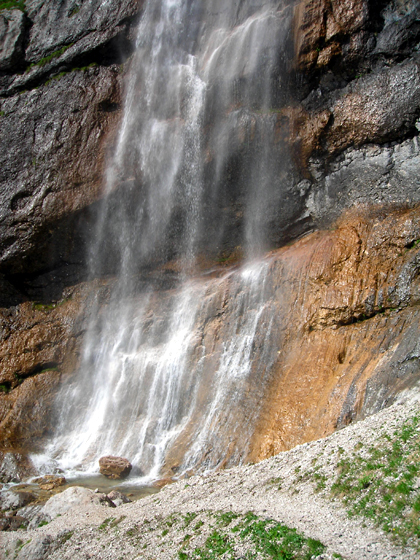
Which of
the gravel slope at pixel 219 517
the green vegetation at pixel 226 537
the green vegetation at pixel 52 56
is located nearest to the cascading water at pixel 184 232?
the green vegetation at pixel 52 56

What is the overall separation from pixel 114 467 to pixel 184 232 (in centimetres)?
1101

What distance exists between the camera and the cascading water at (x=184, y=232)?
683 inches

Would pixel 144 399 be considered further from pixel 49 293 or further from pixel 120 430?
pixel 49 293

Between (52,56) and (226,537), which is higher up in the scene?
(52,56)

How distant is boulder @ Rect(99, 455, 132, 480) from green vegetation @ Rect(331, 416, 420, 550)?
8337 millimetres

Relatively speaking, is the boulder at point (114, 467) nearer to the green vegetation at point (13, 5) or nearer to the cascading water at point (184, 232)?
the cascading water at point (184, 232)

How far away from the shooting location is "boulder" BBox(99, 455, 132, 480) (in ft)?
50.2

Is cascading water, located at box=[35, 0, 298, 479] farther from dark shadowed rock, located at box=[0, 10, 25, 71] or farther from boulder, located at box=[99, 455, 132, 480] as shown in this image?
dark shadowed rock, located at box=[0, 10, 25, 71]

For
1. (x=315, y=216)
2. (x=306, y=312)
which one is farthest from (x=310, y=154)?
(x=306, y=312)

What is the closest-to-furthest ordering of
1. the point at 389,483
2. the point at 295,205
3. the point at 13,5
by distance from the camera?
the point at 389,483 < the point at 295,205 < the point at 13,5

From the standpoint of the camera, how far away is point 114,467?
15.5m

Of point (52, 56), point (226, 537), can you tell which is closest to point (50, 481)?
point (226, 537)

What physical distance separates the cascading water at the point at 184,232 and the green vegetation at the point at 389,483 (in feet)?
23.8

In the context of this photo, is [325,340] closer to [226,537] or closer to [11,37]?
[226,537]
